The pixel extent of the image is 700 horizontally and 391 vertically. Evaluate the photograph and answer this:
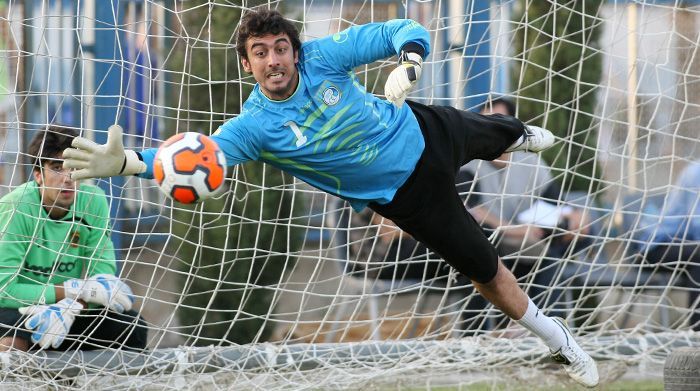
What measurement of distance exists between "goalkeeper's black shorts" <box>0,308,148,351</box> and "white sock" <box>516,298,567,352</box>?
189 cm

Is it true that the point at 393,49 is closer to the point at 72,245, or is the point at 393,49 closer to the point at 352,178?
the point at 352,178

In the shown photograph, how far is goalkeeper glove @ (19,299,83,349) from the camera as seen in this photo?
5.52 m

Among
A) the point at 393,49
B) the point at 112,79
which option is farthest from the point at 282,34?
the point at 112,79

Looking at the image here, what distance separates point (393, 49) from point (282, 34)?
46cm

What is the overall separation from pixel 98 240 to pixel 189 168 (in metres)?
1.78

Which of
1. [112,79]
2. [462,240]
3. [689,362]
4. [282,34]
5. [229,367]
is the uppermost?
[282,34]

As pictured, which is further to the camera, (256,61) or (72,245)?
(72,245)

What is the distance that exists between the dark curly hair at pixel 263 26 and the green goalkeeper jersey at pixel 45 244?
4.48ft

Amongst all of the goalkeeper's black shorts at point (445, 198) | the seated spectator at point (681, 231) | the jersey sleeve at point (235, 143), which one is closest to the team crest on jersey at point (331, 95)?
the jersey sleeve at point (235, 143)

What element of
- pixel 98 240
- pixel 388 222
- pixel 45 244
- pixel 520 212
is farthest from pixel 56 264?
pixel 520 212

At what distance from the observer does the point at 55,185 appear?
18.2 ft

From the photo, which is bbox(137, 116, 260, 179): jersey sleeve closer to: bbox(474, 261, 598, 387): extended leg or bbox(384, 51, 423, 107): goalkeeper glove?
bbox(384, 51, 423, 107): goalkeeper glove

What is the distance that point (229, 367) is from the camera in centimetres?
594

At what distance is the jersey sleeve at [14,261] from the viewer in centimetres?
547
